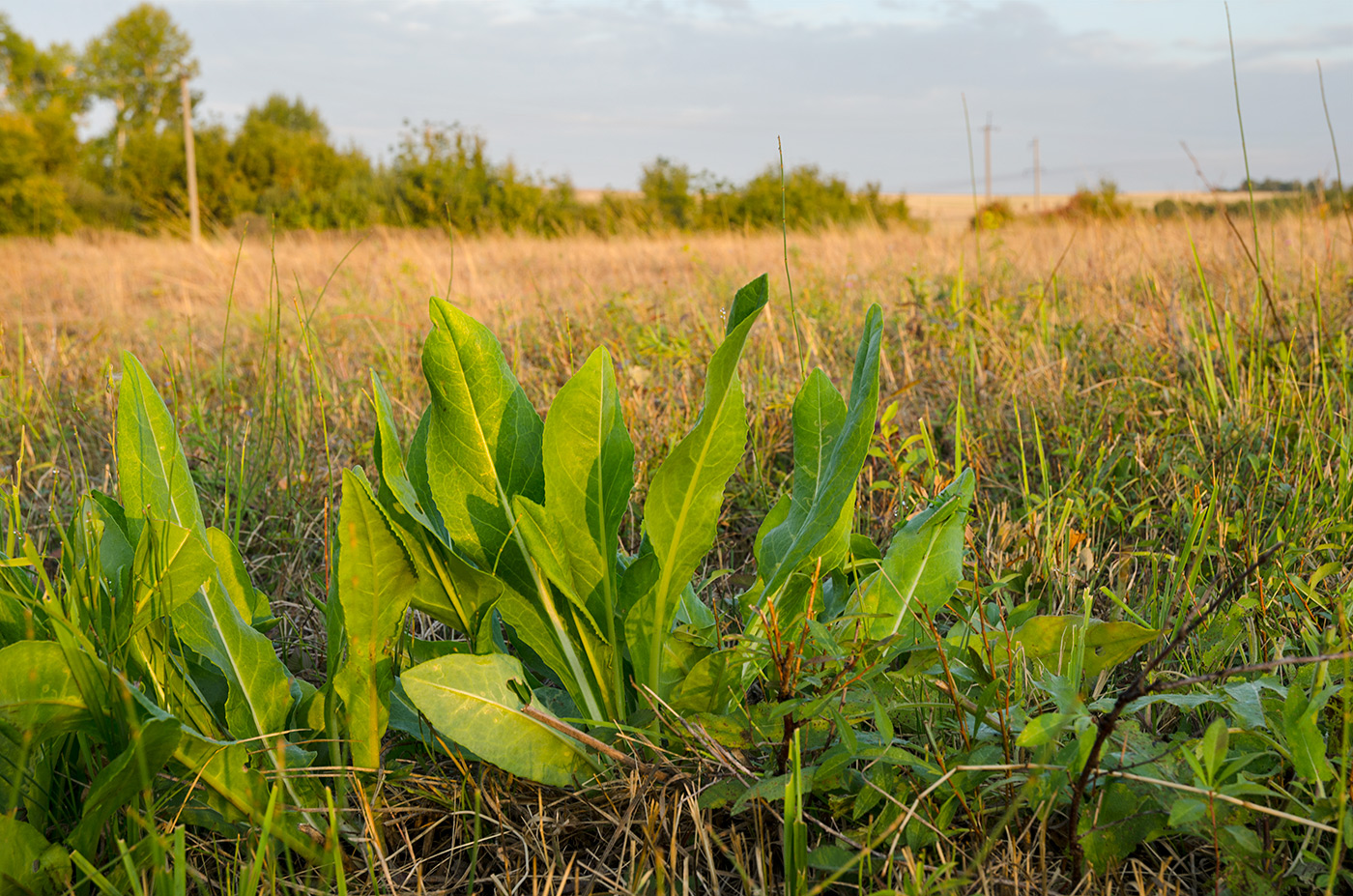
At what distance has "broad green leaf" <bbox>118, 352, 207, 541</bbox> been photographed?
39.2 inches

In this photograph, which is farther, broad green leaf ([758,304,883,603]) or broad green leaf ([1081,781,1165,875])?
broad green leaf ([758,304,883,603])

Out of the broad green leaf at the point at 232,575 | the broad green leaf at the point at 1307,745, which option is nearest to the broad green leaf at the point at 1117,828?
the broad green leaf at the point at 1307,745

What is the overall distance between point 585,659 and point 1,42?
4521 cm

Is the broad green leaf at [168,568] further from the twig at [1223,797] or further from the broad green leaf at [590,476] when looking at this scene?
the twig at [1223,797]

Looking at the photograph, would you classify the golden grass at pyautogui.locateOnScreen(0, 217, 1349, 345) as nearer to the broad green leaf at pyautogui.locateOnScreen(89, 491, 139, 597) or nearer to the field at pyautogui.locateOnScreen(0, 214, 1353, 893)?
the field at pyautogui.locateOnScreen(0, 214, 1353, 893)

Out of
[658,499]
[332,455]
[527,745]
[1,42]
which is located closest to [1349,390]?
[658,499]

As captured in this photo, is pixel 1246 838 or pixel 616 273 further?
pixel 616 273

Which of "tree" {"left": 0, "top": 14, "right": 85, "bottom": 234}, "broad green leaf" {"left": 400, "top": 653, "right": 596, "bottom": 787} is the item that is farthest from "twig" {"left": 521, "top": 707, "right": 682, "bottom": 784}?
"tree" {"left": 0, "top": 14, "right": 85, "bottom": 234}

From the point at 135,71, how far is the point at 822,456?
154 feet

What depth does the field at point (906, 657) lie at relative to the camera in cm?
79

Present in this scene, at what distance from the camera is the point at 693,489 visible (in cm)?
94

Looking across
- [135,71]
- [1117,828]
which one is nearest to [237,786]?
[1117,828]

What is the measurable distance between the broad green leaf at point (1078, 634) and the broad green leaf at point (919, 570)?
11cm

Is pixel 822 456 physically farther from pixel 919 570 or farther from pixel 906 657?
pixel 906 657
